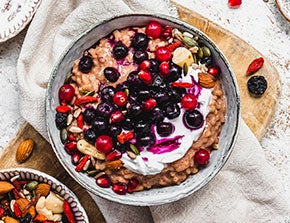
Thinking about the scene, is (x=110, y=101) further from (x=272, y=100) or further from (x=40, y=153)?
(x=272, y=100)

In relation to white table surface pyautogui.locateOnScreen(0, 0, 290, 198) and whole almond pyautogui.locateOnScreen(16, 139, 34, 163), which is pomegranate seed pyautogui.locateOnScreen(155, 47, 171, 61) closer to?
white table surface pyautogui.locateOnScreen(0, 0, 290, 198)

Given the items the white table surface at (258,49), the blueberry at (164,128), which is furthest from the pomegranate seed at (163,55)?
the white table surface at (258,49)

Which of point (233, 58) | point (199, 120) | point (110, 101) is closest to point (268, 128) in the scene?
point (233, 58)

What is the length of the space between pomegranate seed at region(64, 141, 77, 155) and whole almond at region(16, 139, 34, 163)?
244mm

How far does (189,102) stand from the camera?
2.05 metres

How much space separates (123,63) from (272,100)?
664 millimetres

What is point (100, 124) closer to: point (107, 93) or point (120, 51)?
point (107, 93)

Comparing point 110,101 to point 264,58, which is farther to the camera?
point 264,58

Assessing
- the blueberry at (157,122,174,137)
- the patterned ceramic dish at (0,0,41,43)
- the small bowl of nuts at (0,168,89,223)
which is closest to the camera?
the blueberry at (157,122,174,137)

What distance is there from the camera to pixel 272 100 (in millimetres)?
2467

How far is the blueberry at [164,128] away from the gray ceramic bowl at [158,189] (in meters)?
0.26

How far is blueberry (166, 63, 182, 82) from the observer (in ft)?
6.84

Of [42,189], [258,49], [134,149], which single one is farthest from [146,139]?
[258,49]

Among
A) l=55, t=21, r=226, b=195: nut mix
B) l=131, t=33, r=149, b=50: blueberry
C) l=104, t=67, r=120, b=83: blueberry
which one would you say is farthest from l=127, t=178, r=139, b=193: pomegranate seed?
l=131, t=33, r=149, b=50: blueberry
